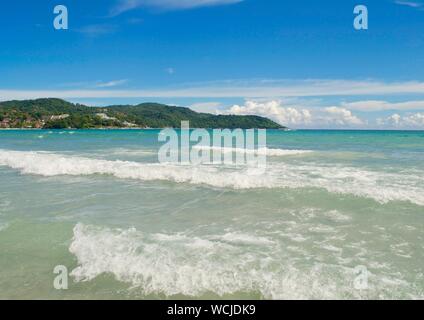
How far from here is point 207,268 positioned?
22.0 ft

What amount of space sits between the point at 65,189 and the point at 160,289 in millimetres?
10567

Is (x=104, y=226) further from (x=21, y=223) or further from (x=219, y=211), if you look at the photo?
(x=219, y=211)

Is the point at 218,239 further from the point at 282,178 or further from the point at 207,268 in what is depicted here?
the point at 282,178

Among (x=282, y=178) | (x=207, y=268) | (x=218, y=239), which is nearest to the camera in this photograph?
(x=207, y=268)

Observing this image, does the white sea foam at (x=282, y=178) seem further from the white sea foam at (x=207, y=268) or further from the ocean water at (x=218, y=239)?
the white sea foam at (x=207, y=268)

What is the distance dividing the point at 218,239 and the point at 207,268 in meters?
1.89

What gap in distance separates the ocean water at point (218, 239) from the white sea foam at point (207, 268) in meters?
0.02

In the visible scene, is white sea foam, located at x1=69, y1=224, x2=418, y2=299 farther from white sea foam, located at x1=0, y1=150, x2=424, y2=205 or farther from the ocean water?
white sea foam, located at x1=0, y1=150, x2=424, y2=205

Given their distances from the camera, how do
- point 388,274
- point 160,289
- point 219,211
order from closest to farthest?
point 160,289 < point 388,274 < point 219,211

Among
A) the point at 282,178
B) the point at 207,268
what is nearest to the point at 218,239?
the point at 207,268

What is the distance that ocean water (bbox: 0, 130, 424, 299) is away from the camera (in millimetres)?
6145
